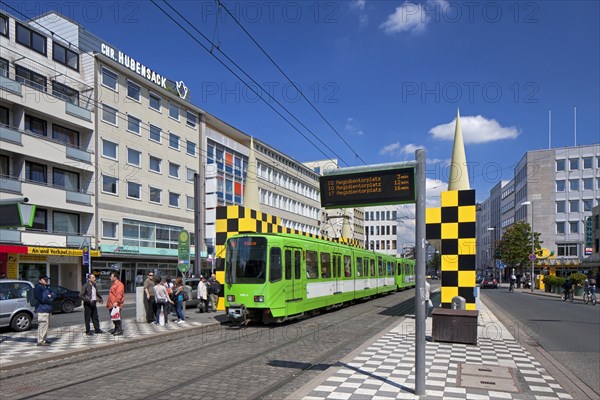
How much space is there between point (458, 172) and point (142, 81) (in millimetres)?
29872

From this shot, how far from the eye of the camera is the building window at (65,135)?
31141mm

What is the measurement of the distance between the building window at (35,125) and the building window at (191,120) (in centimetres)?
1481

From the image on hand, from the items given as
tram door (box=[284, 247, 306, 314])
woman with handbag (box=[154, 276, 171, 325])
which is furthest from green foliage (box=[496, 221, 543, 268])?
woman with handbag (box=[154, 276, 171, 325])

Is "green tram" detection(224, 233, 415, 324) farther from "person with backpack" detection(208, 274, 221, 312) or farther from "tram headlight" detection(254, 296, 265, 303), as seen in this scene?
"person with backpack" detection(208, 274, 221, 312)

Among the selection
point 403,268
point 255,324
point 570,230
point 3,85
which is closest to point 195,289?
point 255,324

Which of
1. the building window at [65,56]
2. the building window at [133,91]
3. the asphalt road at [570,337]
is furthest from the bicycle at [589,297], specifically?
the building window at [65,56]

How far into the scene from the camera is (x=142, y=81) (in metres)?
37.8

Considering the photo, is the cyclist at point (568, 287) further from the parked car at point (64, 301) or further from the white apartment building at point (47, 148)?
the white apartment building at point (47, 148)

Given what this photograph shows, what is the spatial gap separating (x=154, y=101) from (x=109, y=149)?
7084 millimetres

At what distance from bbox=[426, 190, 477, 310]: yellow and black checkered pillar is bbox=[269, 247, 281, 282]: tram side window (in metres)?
4.74

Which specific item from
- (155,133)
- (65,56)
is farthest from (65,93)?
(155,133)

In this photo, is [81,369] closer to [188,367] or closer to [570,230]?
[188,367]

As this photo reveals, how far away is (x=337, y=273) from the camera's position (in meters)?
19.7

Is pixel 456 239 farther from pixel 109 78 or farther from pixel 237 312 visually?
pixel 109 78
